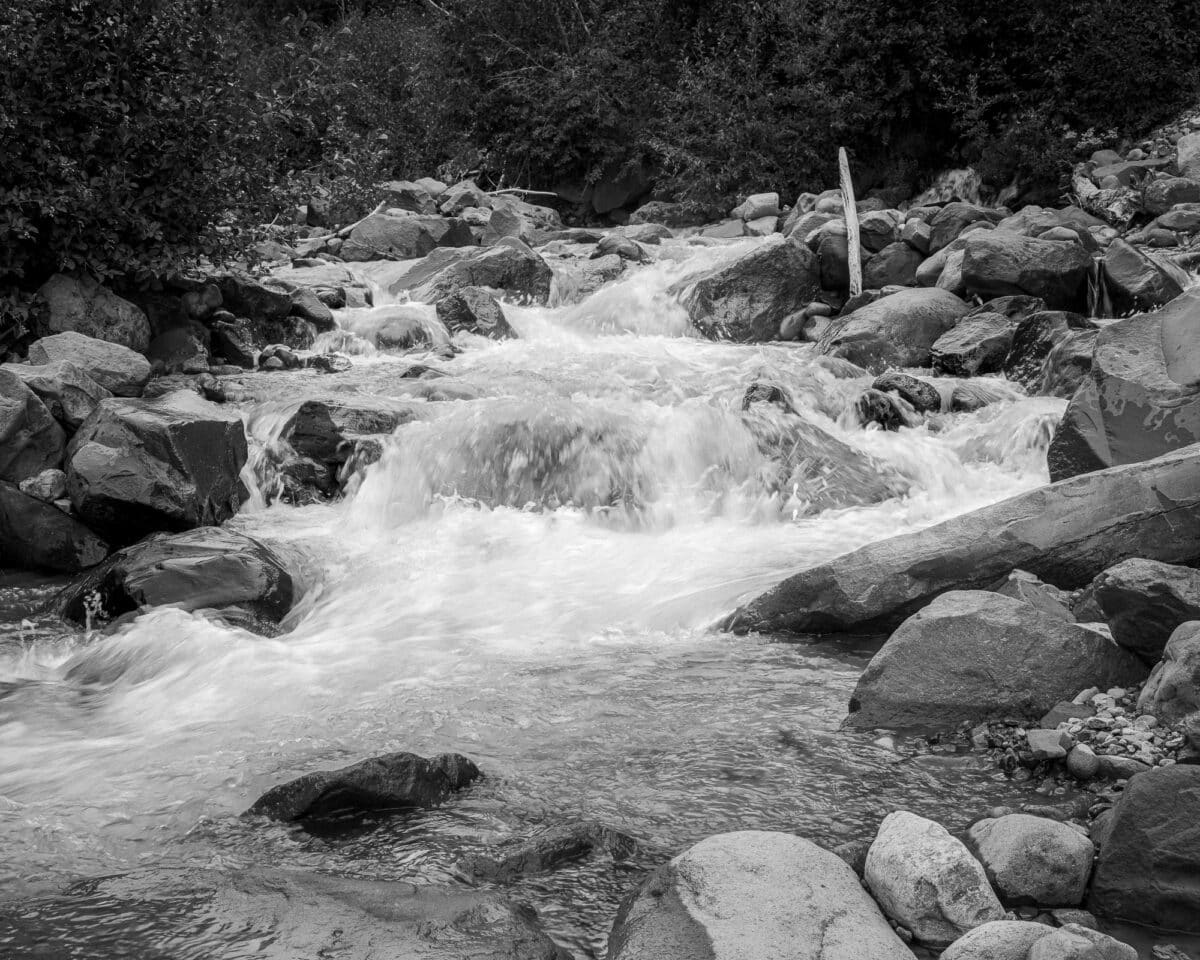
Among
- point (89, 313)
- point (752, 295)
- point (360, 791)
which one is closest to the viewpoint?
point (360, 791)

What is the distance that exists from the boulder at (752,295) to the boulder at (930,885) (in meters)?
10.4

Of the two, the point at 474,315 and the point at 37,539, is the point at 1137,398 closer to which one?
the point at 37,539

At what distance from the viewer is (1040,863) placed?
2965 millimetres

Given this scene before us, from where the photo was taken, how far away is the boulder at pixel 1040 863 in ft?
9.64

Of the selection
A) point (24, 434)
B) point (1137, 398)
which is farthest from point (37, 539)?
point (1137, 398)

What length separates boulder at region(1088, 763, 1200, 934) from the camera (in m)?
2.83

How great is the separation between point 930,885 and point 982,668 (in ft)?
4.66

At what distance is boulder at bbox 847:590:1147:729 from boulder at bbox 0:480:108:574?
5.26 metres

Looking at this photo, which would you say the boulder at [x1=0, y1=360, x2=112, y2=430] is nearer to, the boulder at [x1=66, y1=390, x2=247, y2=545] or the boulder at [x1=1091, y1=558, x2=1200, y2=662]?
the boulder at [x1=66, y1=390, x2=247, y2=545]

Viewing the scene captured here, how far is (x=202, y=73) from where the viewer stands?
10.5m

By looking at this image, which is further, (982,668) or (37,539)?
(37,539)

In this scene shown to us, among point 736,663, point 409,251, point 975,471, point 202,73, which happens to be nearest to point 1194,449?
point 736,663

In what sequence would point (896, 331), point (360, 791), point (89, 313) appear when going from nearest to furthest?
1. point (360, 791)
2. point (89, 313)
3. point (896, 331)

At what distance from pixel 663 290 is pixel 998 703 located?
10349 millimetres
